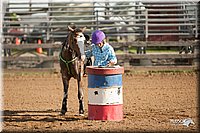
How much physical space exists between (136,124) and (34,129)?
1.92m

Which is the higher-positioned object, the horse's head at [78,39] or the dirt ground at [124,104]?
the horse's head at [78,39]

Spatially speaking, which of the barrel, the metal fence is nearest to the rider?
the barrel

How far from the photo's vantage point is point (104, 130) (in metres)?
8.20

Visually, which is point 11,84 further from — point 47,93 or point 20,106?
point 20,106

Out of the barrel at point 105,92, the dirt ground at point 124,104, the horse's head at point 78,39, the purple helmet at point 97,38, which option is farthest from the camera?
the horse's head at point 78,39

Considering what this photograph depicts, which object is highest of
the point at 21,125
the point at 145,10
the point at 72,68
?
the point at 145,10

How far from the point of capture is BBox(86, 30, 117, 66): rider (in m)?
9.70

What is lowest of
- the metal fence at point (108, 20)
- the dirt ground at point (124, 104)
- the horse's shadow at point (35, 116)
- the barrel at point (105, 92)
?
the horse's shadow at point (35, 116)

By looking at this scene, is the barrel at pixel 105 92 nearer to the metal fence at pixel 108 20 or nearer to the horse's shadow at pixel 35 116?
the horse's shadow at pixel 35 116

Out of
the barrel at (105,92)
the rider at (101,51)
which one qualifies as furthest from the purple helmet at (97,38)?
the barrel at (105,92)

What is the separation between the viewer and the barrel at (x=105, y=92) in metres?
9.12

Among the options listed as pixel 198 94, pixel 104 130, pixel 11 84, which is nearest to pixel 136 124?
pixel 104 130

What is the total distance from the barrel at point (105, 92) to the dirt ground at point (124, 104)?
24 centimetres

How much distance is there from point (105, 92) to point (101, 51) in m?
1.12
